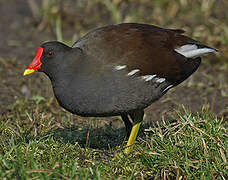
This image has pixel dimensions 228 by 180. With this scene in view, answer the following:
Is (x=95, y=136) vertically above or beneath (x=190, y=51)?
beneath

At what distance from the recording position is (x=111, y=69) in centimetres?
382

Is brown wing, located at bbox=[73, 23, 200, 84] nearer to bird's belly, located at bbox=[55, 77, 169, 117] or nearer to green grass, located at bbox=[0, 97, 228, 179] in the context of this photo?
bird's belly, located at bbox=[55, 77, 169, 117]

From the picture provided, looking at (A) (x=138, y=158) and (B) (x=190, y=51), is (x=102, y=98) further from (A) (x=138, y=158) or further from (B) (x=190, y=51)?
(B) (x=190, y=51)

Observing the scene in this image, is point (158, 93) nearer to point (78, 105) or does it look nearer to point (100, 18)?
point (78, 105)

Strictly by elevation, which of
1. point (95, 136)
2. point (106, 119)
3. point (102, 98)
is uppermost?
point (102, 98)

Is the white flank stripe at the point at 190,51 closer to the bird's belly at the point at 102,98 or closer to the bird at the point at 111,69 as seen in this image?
the bird at the point at 111,69

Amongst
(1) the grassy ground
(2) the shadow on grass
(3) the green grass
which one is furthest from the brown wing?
(2) the shadow on grass

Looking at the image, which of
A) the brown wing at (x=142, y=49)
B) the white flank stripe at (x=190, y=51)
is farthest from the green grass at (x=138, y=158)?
the white flank stripe at (x=190, y=51)

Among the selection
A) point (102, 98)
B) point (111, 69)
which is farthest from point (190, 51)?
point (102, 98)

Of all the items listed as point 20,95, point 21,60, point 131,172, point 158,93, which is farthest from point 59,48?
point 21,60

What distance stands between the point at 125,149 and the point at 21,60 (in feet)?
11.0

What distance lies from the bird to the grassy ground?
0.33 metres

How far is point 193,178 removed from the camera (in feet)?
11.3

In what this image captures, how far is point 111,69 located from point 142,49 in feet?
1.23
